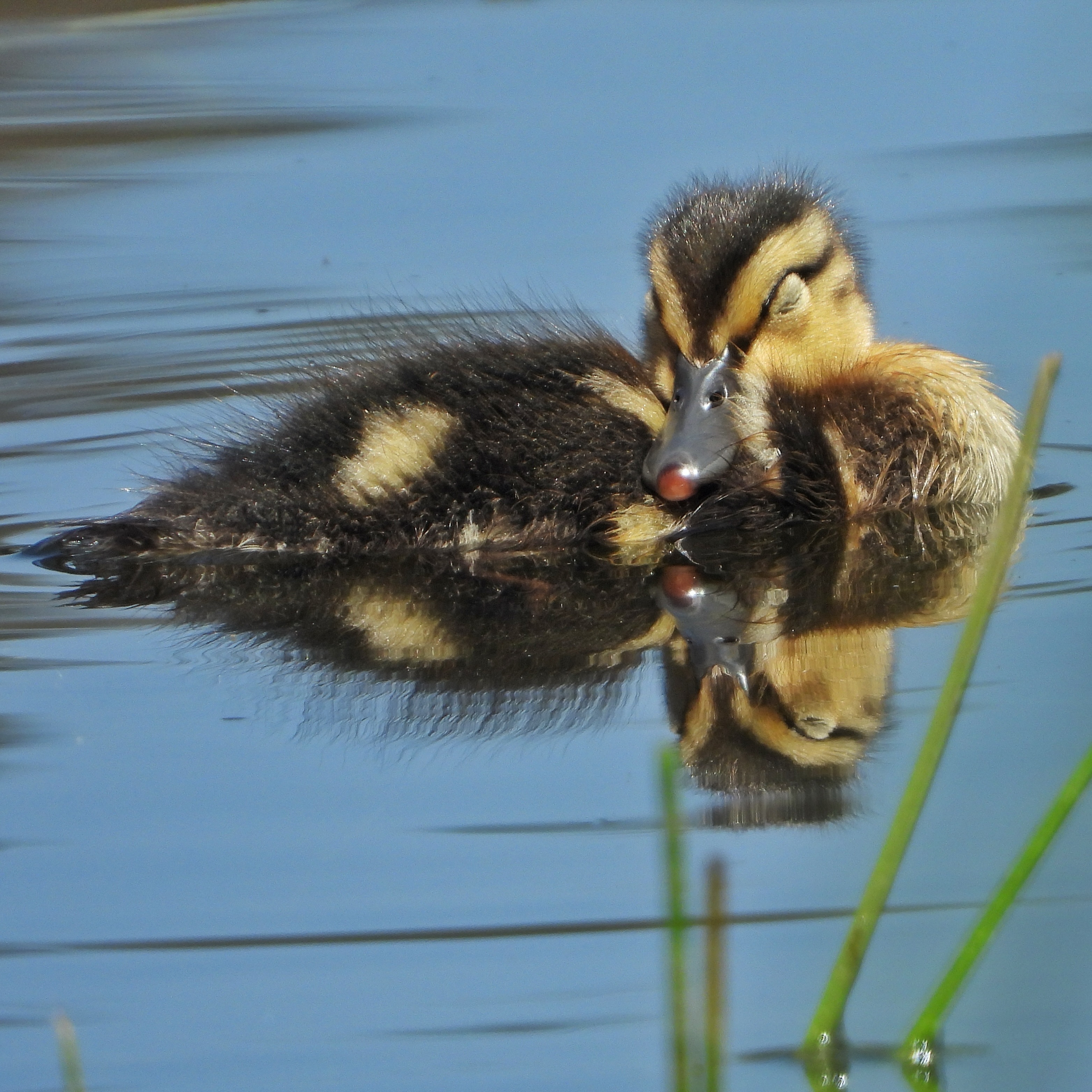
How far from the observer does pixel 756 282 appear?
3.18 m

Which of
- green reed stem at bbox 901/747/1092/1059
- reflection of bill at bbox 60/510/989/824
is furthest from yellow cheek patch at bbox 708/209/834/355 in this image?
green reed stem at bbox 901/747/1092/1059

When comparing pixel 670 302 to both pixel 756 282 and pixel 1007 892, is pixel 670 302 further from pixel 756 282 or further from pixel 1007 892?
pixel 1007 892

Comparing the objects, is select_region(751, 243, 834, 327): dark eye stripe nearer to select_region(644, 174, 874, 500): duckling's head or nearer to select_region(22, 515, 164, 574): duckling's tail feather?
select_region(644, 174, 874, 500): duckling's head

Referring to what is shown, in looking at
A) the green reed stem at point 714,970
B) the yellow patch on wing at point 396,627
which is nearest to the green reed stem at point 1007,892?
the green reed stem at point 714,970

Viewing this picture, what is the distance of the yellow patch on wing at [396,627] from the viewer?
8.32 ft

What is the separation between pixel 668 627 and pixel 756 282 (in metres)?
0.83

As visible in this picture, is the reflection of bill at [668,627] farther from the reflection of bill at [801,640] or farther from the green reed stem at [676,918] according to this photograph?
the green reed stem at [676,918]

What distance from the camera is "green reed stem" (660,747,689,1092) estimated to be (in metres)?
0.86

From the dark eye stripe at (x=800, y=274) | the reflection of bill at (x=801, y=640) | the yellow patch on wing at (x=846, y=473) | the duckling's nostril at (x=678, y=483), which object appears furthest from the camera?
the dark eye stripe at (x=800, y=274)

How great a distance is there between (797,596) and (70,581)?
112 centimetres

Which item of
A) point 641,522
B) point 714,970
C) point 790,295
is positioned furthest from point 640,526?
point 714,970

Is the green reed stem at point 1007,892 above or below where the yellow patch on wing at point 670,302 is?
below

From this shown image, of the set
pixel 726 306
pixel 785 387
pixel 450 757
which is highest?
pixel 726 306

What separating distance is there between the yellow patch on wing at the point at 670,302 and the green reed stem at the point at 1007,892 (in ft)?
6.96
